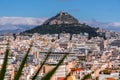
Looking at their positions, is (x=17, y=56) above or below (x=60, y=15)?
below

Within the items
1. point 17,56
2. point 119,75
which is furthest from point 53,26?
point 119,75

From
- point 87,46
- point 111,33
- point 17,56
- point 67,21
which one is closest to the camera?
point 17,56

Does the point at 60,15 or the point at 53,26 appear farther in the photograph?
the point at 60,15


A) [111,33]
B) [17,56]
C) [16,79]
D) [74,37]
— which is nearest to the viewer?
[16,79]

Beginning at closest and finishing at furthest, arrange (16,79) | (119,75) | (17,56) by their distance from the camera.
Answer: (16,79)
(119,75)
(17,56)

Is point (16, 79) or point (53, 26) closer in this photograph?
point (16, 79)

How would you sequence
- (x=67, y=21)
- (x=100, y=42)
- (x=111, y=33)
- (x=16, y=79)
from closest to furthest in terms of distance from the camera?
1. (x=16, y=79)
2. (x=100, y=42)
3. (x=67, y=21)
4. (x=111, y=33)

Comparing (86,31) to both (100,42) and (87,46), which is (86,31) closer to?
(100,42)

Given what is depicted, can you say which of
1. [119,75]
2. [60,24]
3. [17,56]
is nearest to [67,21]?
[60,24]

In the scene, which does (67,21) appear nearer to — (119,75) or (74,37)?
(74,37)
